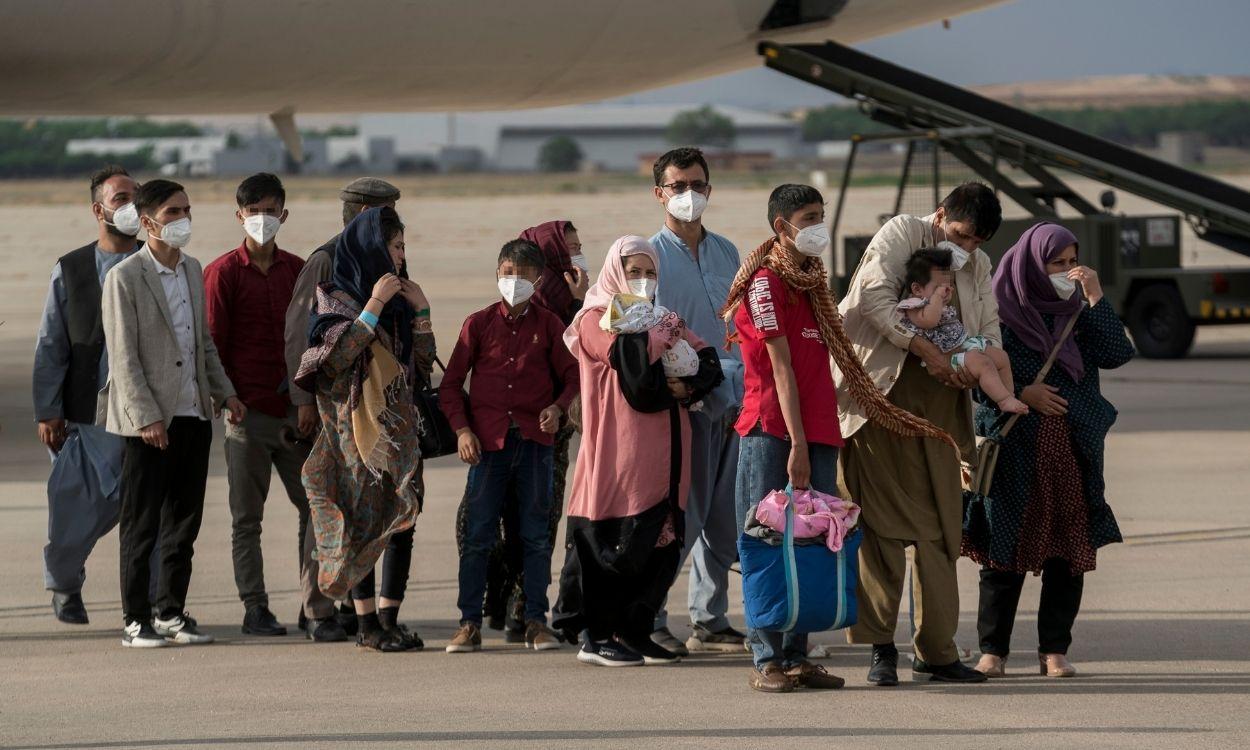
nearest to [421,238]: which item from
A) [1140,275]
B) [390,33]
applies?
[1140,275]

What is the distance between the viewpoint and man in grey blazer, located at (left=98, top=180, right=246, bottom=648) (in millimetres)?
6867

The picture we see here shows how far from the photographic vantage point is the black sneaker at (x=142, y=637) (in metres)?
6.80

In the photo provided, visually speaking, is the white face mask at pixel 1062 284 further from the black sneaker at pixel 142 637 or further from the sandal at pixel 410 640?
the black sneaker at pixel 142 637

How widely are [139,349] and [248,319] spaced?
0.57 meters

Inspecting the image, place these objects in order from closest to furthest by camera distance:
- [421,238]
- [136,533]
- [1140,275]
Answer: [136,533] < [1140,275] < [421,238]

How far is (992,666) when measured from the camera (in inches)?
245

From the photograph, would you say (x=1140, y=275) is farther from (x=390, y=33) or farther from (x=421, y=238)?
(x=421, y=238)

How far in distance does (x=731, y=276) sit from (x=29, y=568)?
3.79m

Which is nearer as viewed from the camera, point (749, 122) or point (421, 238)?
point (421, 238)

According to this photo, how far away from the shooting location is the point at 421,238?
46594 mm

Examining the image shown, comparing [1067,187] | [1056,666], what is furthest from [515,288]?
[1067,187]

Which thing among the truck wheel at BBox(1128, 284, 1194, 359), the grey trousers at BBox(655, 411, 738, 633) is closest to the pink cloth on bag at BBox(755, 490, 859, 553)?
the grey trousers at BBox(655, 411, 738, 633)

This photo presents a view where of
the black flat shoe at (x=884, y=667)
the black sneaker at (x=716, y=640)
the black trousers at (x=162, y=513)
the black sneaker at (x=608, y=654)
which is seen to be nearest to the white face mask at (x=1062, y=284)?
the black flat shoe at (x=884, y=667)

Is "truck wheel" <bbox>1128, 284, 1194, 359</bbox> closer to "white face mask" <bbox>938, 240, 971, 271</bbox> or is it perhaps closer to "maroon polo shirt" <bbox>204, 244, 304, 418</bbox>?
"white face mask" <bbox>938, 240, 971, 271</bbox>
